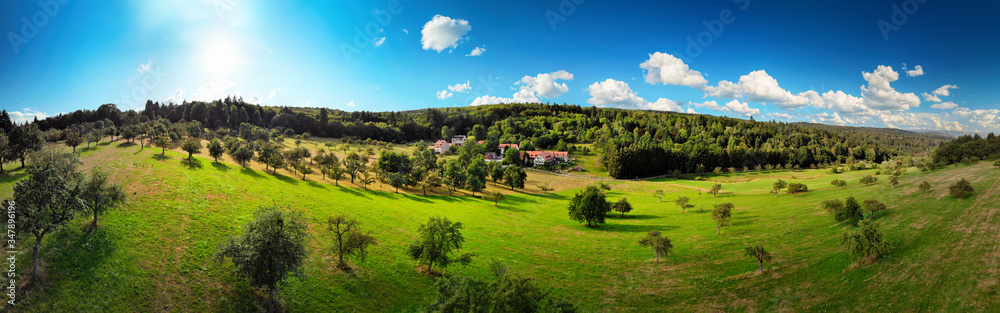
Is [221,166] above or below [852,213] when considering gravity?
above

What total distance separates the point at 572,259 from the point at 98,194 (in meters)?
48.0

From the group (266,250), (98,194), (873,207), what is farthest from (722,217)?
(98,194)

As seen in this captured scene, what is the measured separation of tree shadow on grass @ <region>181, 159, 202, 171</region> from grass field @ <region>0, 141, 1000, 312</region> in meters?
3.93

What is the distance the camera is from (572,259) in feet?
133

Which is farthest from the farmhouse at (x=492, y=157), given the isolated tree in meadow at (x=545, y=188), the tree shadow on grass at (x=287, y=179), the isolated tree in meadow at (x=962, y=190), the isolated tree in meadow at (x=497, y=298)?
the isolated tree in meadow at (x=497, y=298)

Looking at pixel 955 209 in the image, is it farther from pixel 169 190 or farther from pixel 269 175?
pixel 269 175

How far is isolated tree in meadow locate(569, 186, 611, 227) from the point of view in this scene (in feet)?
190

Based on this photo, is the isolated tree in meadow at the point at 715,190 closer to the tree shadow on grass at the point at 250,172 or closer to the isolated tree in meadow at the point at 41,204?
the isolated tree in meadow at the point at 41,204

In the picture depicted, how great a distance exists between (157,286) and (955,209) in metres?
68.3

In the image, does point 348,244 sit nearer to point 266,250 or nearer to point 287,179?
point 266,250

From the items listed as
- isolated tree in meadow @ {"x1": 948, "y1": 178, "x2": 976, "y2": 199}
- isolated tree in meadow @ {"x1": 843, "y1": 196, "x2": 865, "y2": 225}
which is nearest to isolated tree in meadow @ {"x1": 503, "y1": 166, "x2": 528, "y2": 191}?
isolated tree in meadow @ {"x1": 843, "y1": 196, "x2": 865, "y2": 225}

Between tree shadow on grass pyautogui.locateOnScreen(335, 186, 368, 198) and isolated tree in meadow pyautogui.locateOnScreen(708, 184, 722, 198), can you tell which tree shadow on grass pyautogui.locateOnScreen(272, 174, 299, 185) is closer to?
tree shadow on grass pyautogui.locateOnScreen(335, 186, 368, 198)

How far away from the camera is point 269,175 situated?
69.9 m

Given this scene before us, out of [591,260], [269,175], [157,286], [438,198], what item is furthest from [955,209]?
[269,175]
